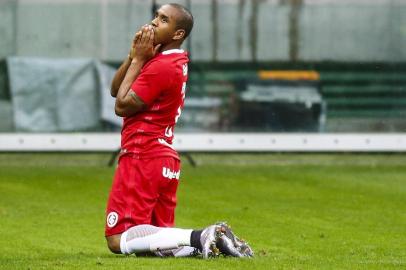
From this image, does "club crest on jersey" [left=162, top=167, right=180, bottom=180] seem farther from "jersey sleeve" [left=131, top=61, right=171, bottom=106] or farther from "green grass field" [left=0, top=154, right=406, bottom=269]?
"green grass field" [left=0, top=154, right=406, bottom=269]

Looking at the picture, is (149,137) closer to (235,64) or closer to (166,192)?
(166,192)

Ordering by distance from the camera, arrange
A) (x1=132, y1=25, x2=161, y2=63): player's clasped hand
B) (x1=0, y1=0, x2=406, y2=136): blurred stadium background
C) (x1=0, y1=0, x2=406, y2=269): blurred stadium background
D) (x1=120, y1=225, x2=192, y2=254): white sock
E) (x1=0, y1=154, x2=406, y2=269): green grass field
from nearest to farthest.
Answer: (x1=120, y1=225, x2=192, y2=254): white sock → (x1=132, y1=25, x2=161, y2=63): player's clasped hand → (x1=0, y1=154, x2=406, y2=269): green grass field → (x1=0, y1=0, x2=406, y2=269): blurred stadium background → (x1=0, y1=0, x2=406, y2=136): blurred stadium background

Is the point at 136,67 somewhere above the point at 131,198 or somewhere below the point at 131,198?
above

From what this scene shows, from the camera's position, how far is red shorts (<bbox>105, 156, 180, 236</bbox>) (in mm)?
11438

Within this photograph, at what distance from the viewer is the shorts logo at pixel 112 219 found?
37.6ft

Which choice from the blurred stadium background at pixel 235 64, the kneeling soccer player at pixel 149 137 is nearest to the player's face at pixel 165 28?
the kneeling soccer player at pixel 149 137

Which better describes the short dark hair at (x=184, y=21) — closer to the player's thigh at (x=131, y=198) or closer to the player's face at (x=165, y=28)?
the player's face at (x=165, y=28)

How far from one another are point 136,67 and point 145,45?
0.60 ft

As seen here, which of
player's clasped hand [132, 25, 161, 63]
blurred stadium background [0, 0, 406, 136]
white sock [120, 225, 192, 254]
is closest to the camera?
white sock [120, 225, 192, 254]

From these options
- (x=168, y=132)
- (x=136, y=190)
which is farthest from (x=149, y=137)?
(x=136, y=190)

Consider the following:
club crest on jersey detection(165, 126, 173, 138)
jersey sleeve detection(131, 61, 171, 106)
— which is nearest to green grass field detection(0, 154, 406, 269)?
club crest on jersey detection(165, 126, 173, 138)

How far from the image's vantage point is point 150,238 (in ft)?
37.2

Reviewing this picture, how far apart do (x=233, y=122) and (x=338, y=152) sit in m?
1.69

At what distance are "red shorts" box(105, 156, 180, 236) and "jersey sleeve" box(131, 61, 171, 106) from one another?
0.48 meters
